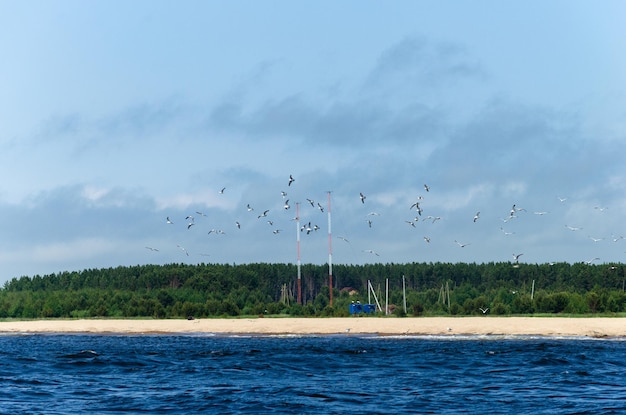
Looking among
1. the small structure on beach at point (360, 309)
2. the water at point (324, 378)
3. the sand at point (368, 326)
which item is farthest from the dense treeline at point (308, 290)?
the water at point (324, 378)

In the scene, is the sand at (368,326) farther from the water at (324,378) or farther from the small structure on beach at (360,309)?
the small structure on beach at (360,309)

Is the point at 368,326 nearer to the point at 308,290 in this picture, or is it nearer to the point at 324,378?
the point at 324,378

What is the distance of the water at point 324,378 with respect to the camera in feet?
113

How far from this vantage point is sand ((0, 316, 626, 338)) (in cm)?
7969

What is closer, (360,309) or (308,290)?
(360,309)

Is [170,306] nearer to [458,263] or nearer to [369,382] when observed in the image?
[458,263]

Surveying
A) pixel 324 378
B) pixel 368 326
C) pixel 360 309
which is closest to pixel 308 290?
pixel 360 309

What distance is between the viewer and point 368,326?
8962cm

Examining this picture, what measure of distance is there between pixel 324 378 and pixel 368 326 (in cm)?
4516

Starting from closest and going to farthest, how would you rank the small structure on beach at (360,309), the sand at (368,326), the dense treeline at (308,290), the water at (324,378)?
the water at (324,378)
the sand at (368,326)
the dense treeline at (308,290)
the small structure on beach at (360,309)

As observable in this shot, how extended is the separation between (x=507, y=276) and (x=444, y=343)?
99072 millimetres

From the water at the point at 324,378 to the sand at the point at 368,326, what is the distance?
26.4 ft

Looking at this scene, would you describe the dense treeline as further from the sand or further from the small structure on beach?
the sand

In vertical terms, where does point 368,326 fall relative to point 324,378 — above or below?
above
